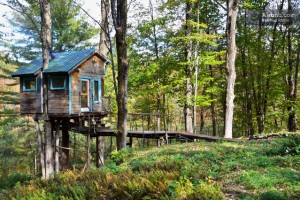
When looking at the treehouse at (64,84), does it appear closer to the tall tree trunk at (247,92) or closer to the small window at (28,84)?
the small window at (28,84)

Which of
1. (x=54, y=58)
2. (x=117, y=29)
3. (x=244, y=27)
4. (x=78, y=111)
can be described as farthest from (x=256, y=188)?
(x=244, y=27)

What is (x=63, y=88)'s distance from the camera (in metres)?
13.3

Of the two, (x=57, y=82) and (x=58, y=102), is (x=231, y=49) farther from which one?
(x=58, y=102)

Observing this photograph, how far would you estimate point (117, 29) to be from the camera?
8719 millimetres

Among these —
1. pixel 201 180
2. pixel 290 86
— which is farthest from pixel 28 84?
pixel 290 86

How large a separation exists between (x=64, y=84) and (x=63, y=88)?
0.23 meters

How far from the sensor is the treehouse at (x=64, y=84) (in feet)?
43.7

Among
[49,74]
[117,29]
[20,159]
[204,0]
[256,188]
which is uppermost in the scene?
[204,0]

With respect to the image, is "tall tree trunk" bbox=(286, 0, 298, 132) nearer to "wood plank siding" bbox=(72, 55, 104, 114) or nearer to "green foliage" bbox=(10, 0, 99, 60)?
"wood plank siding" bbox=(72, 55, 104, 114)

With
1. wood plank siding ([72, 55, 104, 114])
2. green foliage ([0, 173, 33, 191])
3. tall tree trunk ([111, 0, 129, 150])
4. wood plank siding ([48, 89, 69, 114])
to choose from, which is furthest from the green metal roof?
green foliage ([0, 173, 33, 191])

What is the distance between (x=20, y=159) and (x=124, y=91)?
60.6 feet

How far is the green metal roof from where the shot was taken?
13.3 m

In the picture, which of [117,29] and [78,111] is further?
[78,111]

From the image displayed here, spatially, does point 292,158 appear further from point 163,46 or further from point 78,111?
point 163,46
